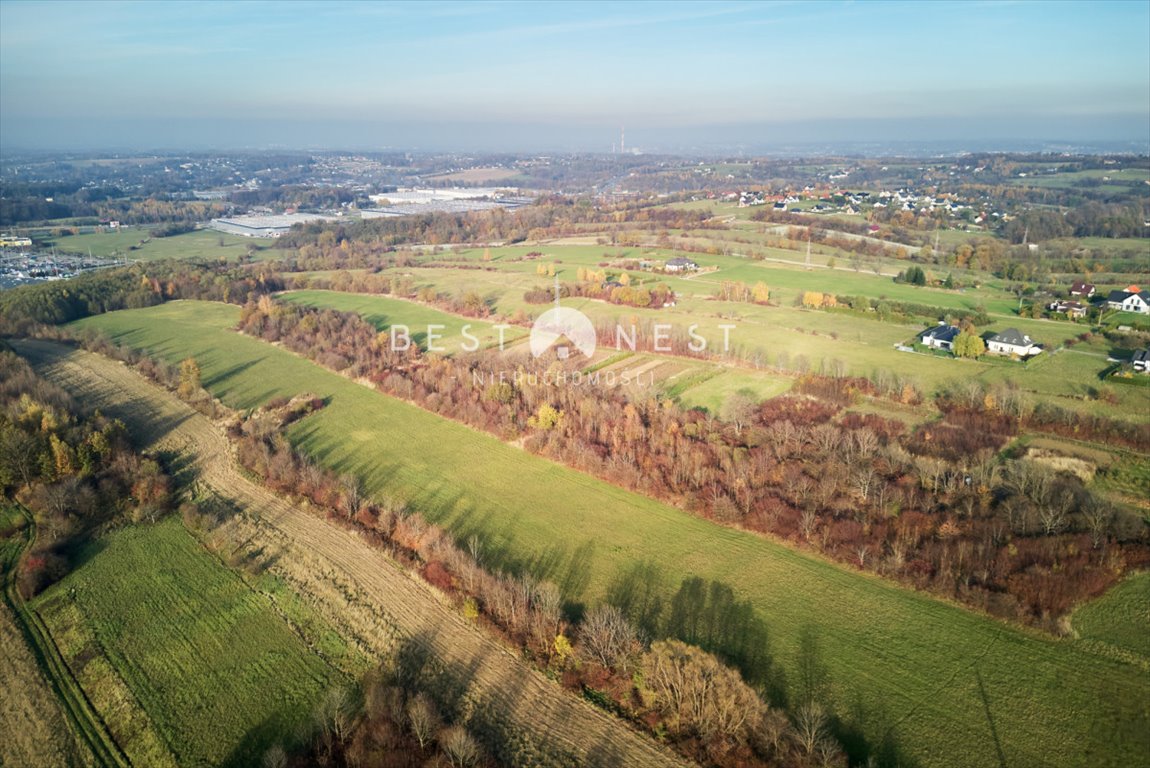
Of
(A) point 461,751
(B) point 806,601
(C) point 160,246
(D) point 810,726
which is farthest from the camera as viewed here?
(C) point 160,246

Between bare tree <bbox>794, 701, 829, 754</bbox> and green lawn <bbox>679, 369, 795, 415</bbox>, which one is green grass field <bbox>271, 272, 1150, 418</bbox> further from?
bare tree <bbox>794, 701, 829, 754</bbox>

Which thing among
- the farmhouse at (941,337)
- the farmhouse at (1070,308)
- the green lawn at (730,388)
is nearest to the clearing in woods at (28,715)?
the green lawn at (730,388)

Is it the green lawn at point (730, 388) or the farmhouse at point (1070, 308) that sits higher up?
the farmhouse at point (1070, 308)

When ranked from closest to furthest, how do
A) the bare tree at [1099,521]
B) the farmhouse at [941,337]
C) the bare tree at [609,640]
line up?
the bare tree at [609,640]
the bare tree at [1099,521]
the farmhouse at [941,337]

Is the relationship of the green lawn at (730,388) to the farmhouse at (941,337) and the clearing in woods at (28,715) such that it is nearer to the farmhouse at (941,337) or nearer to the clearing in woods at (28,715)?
the farmhouse at (941,337)

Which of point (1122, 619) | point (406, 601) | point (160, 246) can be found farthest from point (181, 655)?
point (160, 246)

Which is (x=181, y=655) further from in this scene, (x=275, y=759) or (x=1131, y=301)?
(x=1131, y=301)

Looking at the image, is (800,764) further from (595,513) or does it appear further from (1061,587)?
(595,513)

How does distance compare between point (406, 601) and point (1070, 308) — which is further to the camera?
point (1070, 308)
